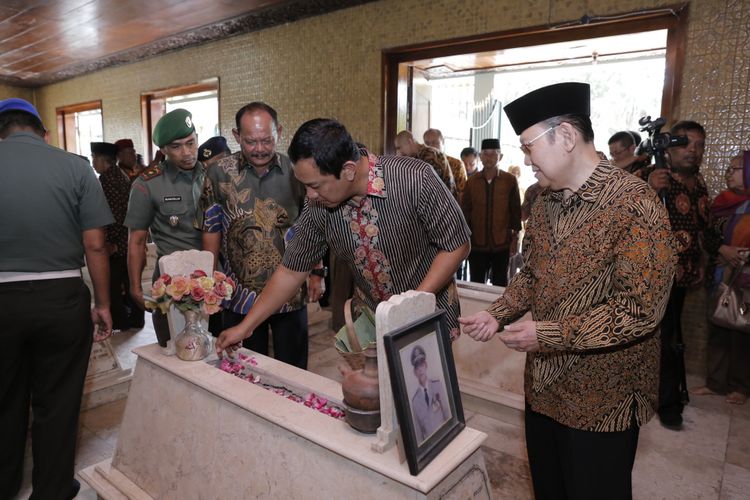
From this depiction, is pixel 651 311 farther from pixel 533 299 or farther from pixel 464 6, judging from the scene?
pixel 464 6

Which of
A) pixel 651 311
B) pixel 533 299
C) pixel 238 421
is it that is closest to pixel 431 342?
pixel 533 299

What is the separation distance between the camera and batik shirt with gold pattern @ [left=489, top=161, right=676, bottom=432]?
1103mm

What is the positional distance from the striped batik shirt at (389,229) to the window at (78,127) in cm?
894

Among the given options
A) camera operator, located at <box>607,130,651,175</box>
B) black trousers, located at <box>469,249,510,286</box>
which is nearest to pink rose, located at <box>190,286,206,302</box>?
camera operator, located at <box>607,130,651,175</box>

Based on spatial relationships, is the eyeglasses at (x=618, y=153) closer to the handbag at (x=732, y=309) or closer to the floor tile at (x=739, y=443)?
the handbag at (x=732, y=309)

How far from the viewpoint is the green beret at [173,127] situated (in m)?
2.35

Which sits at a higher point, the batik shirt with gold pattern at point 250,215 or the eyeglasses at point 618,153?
the eyeglasses at point 618,153

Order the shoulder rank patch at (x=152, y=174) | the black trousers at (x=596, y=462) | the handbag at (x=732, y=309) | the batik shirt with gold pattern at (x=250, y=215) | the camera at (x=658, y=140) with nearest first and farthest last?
the black trousers at (x=596, y=462) < the batik shirt with gold pattern at (x=250, y=215) < the shoulder rank patch at (x=152, y=174) < the camera at (x=658, y=140) < the handbag at (x=732, y=309)

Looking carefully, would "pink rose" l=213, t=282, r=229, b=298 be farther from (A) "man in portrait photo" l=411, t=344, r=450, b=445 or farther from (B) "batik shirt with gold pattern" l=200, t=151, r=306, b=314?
(A) "man in portrait photo" l=411, t=344, r=450, b=445

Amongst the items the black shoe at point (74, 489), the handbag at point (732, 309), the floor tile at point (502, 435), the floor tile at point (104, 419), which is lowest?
the floor tile at point (104, 419)

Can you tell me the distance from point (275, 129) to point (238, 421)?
4.12 ft

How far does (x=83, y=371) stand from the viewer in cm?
200

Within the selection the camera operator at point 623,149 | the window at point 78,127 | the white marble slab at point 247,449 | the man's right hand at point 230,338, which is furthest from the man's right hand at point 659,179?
the window at point 78,127

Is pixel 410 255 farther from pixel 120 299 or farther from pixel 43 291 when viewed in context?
pixel 120 299
